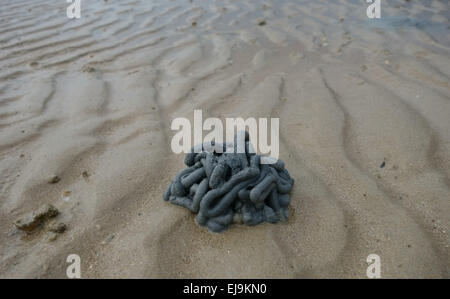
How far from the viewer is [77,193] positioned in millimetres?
2287

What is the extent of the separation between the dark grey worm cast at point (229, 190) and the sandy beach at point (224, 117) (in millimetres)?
75

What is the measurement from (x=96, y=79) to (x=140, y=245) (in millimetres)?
2663

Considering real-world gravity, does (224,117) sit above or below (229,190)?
below

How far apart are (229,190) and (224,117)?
1385 mm

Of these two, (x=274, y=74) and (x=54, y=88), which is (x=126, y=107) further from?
(x=274, y=74)

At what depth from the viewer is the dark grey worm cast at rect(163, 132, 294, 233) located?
6.32 feet

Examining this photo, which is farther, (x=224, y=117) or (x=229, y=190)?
(x=224, y=117)

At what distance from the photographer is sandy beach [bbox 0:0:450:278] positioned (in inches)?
73.0

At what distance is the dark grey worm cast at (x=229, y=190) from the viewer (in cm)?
193

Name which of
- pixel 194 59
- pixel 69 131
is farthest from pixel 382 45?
pixel 69 131

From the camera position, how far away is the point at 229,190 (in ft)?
6.37

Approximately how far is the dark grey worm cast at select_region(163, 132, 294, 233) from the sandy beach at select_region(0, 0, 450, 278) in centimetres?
8

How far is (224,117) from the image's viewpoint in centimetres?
321

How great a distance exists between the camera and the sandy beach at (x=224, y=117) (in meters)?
1.85
